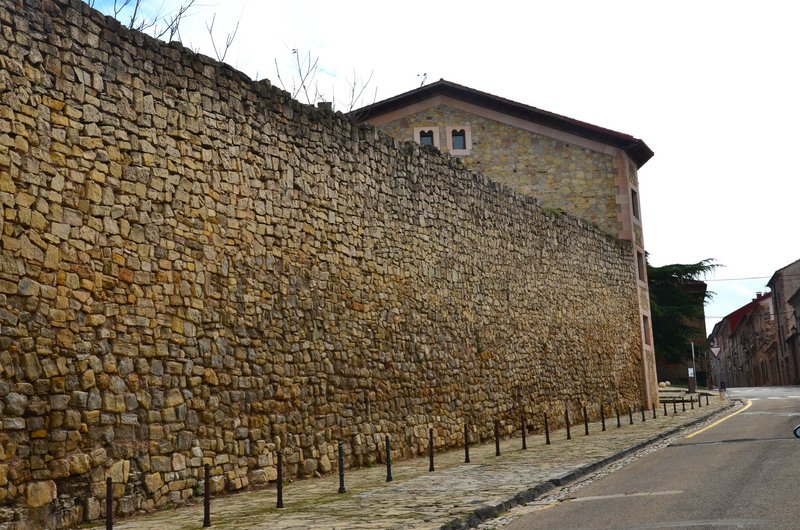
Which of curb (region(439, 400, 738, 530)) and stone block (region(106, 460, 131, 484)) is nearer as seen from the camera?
curb (region(439, 400, 738, 530))

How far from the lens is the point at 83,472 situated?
920 centimetres

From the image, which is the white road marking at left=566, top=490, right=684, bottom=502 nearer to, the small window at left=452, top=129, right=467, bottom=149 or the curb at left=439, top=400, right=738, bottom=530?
the curb at left=439, top=400, right=738, bottom=530

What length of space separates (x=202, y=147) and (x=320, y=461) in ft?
16.1

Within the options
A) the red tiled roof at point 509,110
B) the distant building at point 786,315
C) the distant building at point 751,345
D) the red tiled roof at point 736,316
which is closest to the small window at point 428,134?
the red tiled roof at point 509,110

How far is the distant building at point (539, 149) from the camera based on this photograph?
29.0 meters

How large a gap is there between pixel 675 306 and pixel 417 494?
140ft

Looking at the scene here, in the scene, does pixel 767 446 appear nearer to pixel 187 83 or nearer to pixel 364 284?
pixel 364 284

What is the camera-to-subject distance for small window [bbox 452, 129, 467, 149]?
29438mm

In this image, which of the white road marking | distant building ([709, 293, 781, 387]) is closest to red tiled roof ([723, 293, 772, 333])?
distant building ([709, 293, 781, 387])

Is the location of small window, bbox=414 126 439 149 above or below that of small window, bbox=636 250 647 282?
above

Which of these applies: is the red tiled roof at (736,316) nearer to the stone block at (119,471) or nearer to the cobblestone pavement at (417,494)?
the cobblestone pavement at (417,494)

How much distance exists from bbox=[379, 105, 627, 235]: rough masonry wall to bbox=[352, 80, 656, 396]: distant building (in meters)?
0.03

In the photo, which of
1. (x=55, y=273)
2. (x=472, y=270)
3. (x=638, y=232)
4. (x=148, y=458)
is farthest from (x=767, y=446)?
(x=638, y=232)

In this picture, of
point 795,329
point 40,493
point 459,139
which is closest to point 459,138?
point 459,139
